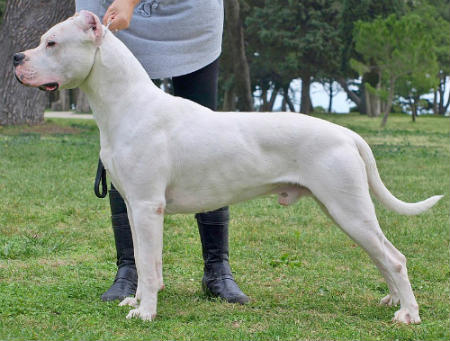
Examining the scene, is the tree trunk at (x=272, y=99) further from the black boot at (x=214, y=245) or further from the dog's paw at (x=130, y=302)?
the dog's paw at (x=130, y=302)

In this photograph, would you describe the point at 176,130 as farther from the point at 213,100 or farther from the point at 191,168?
the point at 213,100

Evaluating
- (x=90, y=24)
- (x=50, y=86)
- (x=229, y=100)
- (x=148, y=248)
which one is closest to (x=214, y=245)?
(x=148, y=248)

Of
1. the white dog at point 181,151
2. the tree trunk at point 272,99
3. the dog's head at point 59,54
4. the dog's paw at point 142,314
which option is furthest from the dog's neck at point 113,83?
the tree trunk at point 272,99

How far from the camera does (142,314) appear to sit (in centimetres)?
375

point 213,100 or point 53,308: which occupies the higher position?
point 213,100

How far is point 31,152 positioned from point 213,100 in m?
8.01

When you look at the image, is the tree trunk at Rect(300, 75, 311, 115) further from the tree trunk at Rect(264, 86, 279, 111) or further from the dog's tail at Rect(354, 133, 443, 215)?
the dog's tail at Rect(354, 133, 443, 215)

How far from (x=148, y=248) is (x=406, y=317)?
5.04ft

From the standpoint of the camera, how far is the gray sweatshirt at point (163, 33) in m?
4.38

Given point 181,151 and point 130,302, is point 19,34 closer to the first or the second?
point 130,302

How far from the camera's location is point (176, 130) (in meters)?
3.73

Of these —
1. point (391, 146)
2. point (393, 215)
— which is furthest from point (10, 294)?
point (391, 146)

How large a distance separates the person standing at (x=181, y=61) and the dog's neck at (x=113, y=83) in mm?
565

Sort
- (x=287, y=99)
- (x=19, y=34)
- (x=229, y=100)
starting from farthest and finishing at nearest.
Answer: (x=287, y=99), (x=229, y=100), (x=19, y=34)
